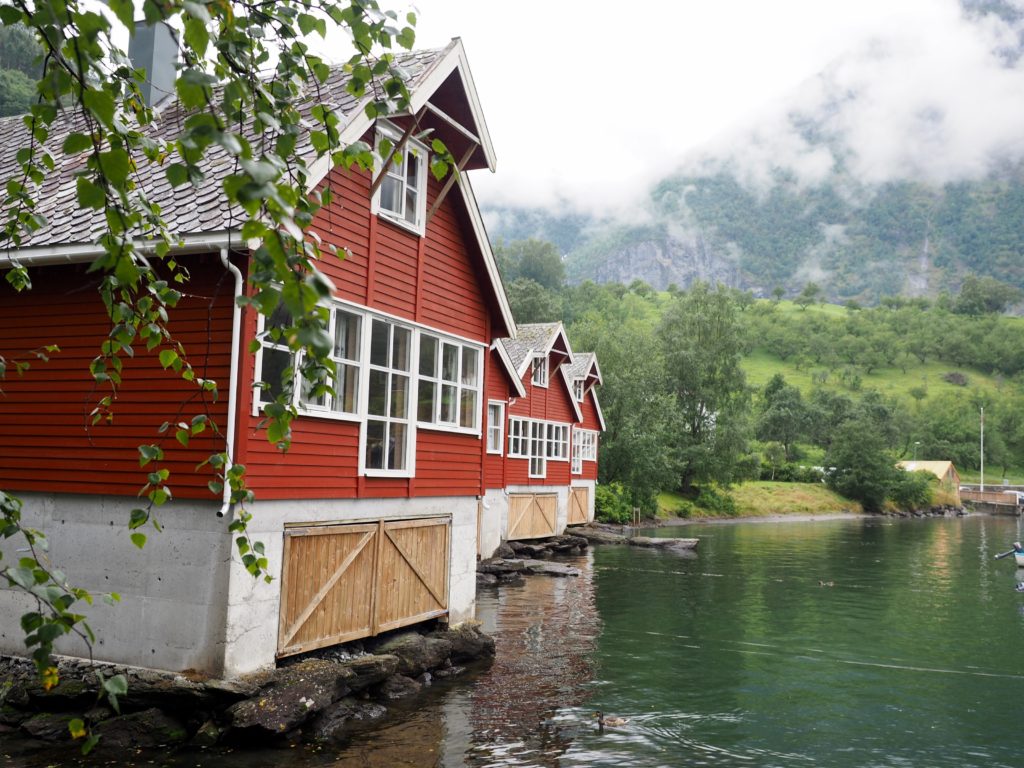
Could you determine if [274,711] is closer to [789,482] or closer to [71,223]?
[71,223]

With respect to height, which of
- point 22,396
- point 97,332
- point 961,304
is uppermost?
point 961,304

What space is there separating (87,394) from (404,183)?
5703mm

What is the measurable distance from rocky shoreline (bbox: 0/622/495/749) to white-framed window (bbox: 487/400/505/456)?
1878 centimetres

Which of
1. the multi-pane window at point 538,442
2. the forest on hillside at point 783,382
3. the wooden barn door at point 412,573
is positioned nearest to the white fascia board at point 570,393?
the multi-pane window at point 538,442

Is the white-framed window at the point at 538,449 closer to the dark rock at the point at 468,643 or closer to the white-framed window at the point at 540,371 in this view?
the white-framed window at the point at 540,371

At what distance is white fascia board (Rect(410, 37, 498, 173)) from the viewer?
12.6 m

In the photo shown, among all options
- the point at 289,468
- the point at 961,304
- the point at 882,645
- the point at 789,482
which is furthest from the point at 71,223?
the point at 961,304

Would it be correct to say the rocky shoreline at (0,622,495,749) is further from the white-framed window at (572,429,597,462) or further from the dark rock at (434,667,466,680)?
the white-framed window at (572,429,597,462)

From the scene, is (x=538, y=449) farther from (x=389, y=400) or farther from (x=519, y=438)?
(x=389, y=400)

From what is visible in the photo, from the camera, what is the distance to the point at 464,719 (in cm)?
1132

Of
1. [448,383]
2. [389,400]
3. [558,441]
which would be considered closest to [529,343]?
[558,441]

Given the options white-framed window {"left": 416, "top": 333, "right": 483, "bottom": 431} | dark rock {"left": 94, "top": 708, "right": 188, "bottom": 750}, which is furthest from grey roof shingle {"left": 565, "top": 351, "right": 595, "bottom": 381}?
dark rock {"left": 94, "top": 708, "right": 188, "bottom": 750}

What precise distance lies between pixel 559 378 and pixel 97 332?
90.0 ft

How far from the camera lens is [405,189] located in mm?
13773
